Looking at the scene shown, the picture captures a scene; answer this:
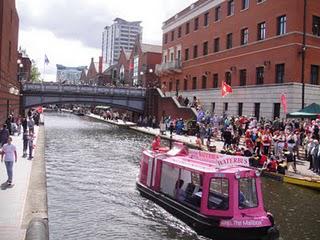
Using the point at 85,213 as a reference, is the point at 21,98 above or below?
above

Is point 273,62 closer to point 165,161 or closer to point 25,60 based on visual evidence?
point 165,161

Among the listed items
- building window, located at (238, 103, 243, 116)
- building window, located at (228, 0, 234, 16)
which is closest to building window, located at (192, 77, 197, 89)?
building window, located at (228, 0, 234, 16)

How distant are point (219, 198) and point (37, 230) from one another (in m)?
5.79

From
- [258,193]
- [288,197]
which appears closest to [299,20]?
[288,197]

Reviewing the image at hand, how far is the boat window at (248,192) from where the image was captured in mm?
15305

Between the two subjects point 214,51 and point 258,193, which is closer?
point 258,193

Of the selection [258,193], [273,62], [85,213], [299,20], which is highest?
[299,20]

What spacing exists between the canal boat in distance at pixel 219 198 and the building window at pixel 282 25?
26.5 metres

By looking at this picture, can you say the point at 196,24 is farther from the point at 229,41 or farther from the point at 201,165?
the point at 201,165

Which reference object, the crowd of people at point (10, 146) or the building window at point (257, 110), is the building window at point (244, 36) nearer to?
the building window at point (257, 110)

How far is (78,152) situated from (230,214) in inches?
911

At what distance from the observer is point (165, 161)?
19250mm

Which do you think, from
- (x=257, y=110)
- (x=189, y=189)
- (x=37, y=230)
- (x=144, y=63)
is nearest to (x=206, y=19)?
(x=257, y=110)

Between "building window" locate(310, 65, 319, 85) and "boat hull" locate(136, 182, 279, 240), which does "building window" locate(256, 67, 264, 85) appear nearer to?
"building window" locate(310, 65, 319, 85)
